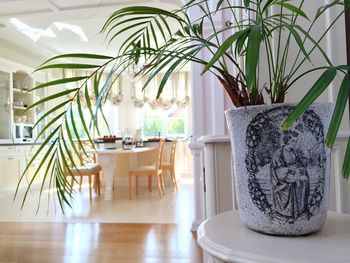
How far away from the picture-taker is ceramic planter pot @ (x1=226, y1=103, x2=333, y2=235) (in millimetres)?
687

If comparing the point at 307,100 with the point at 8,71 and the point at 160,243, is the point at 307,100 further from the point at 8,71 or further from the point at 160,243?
the point at 8,71

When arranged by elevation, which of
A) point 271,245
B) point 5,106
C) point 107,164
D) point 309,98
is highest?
point 5,106

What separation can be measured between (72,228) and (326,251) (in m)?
3.01

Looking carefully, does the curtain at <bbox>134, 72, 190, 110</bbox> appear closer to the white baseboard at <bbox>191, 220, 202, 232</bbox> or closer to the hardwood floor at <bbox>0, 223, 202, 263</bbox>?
the hardwood floor at <bbox>0, 223, 202, 263</bbox>

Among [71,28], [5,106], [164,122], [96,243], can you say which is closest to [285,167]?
[96,243]

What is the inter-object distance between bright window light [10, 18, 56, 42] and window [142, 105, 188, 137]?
375 centimetres

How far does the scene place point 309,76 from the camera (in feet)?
3.84

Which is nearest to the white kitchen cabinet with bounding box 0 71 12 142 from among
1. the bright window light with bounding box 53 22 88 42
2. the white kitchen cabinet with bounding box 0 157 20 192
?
the white kitchen cabinet with bounding box 0 157 20 192

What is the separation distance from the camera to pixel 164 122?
8805 mm

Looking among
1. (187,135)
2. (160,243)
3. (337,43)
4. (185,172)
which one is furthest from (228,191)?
(187,135)

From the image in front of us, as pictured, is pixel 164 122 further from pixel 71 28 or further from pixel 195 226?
pixel 195 226

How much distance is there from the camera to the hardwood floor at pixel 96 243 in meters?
2.34

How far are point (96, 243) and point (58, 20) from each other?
10.7 ft

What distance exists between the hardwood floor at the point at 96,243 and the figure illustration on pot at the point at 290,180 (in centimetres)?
171
